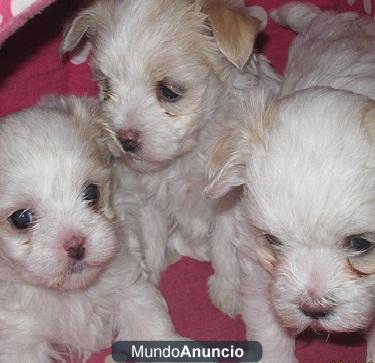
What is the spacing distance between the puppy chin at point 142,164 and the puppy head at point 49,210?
0.41 metres

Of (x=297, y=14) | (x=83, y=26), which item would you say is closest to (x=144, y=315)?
(x=83, y=26)

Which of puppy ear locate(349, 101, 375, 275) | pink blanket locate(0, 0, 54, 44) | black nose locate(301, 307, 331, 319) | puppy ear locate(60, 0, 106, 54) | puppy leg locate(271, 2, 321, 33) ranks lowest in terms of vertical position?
puppy leg locate(271, 2, 321, 33)

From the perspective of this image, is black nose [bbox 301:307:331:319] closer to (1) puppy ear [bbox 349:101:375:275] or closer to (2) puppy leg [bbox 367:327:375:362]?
(1) puppy ear [bbox 349:101:375:275]

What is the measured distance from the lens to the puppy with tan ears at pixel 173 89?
356 cm

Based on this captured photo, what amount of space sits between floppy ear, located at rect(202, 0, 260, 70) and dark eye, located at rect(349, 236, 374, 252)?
1109 mm

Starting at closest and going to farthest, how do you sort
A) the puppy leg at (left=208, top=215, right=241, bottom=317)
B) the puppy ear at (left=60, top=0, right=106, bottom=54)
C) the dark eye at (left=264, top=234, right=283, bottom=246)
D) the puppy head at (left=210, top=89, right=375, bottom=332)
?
the puppy head at (left=210, top=89, right=375, bottom=332) → the dark eye at (left=264, top=234, right=283, bottom=246) → the puppy ear at (left=60, top=0, right=106, bottom=54) → the puppy leg at (left=208, top=215, right=241, bottom=317)

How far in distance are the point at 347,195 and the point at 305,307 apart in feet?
1.57

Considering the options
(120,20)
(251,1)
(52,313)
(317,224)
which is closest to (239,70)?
(120,20)

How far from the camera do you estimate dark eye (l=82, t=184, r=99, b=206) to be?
3311 millimetres

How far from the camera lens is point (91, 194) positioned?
3.37 meters

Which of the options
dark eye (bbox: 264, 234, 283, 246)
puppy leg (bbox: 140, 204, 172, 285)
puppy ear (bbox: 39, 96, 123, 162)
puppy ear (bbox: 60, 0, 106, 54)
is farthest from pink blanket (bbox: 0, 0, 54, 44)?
puppy leg (bbox: 140, 204, 172, 285)

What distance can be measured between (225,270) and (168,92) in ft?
3.54

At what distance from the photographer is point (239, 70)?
381 cm

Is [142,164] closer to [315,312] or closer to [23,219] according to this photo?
[23,219]
